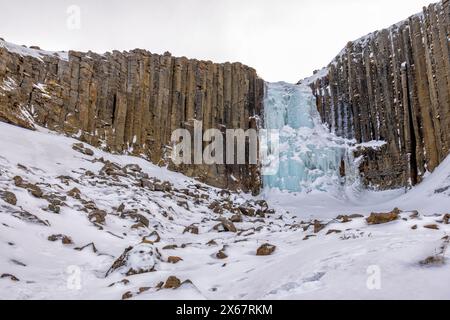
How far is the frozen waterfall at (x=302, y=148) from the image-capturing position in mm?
34156

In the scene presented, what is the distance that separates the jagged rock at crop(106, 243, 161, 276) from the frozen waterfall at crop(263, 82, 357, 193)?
90.1 feet

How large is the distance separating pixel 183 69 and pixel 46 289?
30.9m

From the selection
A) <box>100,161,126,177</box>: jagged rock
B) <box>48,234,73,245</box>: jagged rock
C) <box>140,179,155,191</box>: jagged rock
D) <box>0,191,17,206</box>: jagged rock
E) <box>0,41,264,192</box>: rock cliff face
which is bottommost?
<box>48,234,73,245</box>: jagged rock

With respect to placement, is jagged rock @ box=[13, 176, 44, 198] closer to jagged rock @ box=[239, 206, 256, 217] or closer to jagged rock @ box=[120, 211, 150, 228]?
jagged rock @ box=[120, 211, 150, 228]

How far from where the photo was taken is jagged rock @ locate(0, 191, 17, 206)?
31.0 feet

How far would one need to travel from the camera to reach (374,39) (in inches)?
1379

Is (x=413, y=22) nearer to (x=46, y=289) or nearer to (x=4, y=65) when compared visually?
(x=4, y=65)

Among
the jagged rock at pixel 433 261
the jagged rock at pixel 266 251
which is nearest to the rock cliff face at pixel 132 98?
the jagged rock at pixel 266 251

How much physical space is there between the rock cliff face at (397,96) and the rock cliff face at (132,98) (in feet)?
28.9

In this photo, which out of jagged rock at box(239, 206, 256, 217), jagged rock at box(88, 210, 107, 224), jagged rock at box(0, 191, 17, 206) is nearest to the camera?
jagged rock at box(0, 191, 17, 206)

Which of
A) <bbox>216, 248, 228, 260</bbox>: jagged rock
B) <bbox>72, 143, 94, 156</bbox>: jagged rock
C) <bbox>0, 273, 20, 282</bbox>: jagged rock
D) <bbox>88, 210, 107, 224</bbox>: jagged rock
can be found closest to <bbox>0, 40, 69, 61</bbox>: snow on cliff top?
<bbox>72, 143, 94, 156</bbox>: jagged rock

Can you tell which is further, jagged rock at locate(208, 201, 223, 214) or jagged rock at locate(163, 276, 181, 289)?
jagged rock at locate(208, 201, 223, 214)

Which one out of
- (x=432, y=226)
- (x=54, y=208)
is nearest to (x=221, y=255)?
(x=432, y=226)
